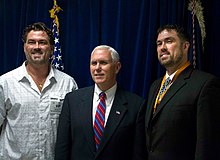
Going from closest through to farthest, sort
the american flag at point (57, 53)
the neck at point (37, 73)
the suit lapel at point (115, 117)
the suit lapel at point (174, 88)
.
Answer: the suit lapel at point (174, 88) < the suit lapel at point (115, 117) < the neck at point (37, 73) < the american flag at point (57, 53)

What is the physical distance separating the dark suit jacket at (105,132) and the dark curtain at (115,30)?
1.85ft

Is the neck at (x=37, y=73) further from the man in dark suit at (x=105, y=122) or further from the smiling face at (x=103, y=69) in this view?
the smiling face at (x=103, y=69)

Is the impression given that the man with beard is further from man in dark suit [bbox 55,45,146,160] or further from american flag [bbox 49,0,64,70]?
american flag [bbox 49,0,64,70]

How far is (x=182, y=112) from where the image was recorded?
180 cm

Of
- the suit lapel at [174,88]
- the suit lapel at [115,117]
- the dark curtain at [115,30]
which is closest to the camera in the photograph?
the suit lapel at [174,88]

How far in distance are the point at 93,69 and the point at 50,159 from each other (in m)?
0.72

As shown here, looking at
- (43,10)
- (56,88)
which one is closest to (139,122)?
(56,88)

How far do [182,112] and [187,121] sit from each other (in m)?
0.06

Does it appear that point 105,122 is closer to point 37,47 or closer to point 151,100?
point 151,100

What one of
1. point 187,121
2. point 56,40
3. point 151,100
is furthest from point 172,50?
point 56,40

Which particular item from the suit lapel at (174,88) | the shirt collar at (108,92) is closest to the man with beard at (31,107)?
the shirt collar at (108,92)

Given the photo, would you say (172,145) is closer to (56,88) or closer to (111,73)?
(111,73)

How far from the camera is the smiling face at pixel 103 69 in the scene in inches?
83.7

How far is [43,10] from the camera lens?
9.23 feet
